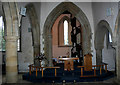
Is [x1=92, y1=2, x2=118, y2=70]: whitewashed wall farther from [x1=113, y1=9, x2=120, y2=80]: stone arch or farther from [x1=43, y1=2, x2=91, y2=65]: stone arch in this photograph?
[x1=43, y1=2, x2=91, y2=65]: stone arch

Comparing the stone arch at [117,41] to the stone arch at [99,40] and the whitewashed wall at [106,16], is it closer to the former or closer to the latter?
the whitewashed wall at [106,16]

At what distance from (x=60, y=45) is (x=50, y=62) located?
642 cm

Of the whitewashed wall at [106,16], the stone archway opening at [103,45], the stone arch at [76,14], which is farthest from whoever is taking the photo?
the stone arch at [76,14]

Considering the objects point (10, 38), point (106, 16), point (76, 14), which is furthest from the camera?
point (76, 14)

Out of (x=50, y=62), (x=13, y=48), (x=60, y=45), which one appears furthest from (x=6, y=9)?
(x=60, y=45)

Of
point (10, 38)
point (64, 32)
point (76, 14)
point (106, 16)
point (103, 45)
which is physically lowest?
point (103, 45)

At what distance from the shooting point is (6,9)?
21.5 feet

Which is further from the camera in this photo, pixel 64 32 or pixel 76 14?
pixel 64 32

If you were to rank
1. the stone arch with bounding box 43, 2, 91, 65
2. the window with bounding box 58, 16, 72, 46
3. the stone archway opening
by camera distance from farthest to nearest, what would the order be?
the window with bounding box 58, 16, 72, 46 → the stone arch with bounding box 43, 2, 91, 65 → the stone archway opening

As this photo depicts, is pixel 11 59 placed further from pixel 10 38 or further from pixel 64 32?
pixel 64 32

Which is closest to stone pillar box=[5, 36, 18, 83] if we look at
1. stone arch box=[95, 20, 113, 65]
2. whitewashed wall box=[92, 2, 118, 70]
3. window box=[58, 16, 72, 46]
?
whitewashed wall box=[92, 2, 118, 70]

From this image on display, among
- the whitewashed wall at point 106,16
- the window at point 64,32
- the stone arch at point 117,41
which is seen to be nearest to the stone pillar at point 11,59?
the stone arch at point 117,41

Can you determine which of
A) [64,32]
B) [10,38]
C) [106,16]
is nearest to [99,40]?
[106,16]

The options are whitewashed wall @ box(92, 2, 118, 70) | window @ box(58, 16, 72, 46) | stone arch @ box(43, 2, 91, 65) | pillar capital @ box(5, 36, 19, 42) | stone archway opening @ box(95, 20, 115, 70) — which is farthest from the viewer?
window @ box(58, 16, 72, 46)
